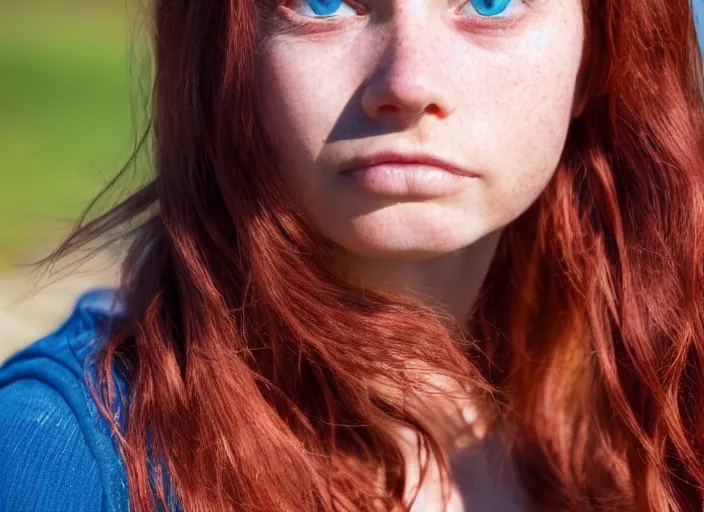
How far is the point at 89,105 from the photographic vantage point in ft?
22.0

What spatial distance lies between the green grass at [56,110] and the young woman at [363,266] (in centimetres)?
223

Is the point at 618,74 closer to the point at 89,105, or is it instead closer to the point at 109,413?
the point at 109,413

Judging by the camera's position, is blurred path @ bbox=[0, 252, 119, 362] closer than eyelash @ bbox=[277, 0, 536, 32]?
No

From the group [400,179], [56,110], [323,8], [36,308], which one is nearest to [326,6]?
[323,8]

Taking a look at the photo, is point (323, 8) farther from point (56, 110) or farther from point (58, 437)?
point (56, 110)

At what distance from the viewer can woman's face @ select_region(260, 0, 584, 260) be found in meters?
1.19

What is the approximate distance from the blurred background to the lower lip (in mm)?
419

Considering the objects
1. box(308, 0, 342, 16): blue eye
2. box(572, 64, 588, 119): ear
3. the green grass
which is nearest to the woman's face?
box(308, 0, 342, 16): blue eye

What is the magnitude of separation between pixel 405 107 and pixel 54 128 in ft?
17.3

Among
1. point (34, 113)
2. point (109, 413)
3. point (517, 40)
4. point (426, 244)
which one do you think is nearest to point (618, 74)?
point (517, 40)

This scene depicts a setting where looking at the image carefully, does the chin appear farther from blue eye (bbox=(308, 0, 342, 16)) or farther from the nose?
blue eye (bbox=(308, 0, 342, 16))

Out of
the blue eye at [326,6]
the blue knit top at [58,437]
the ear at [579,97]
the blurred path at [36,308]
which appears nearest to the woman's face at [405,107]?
the blue eye at [326,6]

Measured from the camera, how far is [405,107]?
117 centimetres

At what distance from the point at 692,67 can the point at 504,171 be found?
465mm
